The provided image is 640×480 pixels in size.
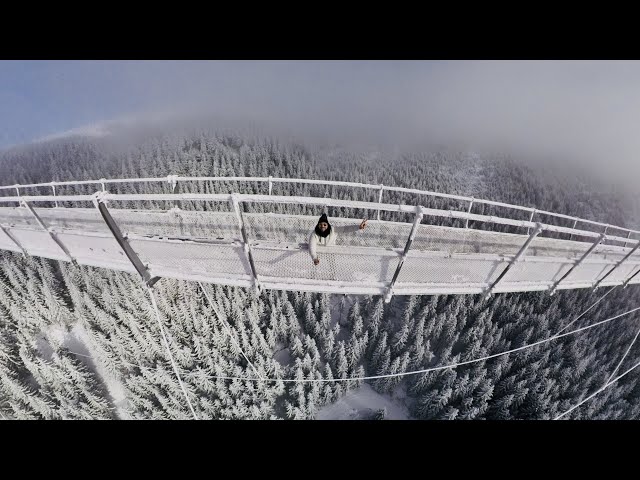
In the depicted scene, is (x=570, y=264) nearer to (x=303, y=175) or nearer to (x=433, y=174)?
(x=303, y=175)

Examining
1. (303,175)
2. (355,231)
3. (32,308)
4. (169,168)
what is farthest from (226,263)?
(169,168)

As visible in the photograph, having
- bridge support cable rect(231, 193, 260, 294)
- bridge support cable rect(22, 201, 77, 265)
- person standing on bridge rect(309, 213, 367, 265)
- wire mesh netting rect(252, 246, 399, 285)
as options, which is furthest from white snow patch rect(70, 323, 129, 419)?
person standing on bridge rect(309, 213, 367, 265)

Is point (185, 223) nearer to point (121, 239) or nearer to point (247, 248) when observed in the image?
point (121, 239)

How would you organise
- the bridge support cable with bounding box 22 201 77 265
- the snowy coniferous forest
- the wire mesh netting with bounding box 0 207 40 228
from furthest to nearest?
the snowy coniferous forest
the wire mesh netting with bounding box 0 207 40 228
the bridge support cable with bounding box 22 201 77 265

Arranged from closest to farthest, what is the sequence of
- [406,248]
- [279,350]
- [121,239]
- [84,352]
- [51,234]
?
[406,248] → [121,239] → [51,234] → [84,352] → [279,350]

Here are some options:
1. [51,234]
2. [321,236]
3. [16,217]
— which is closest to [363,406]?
[321,236]

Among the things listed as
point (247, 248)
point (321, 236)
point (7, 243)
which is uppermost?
point (321, 236)

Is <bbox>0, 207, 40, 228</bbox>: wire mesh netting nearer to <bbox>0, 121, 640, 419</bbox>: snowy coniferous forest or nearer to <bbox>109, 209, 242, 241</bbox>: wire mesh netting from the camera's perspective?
<bbox>109, 209, 242, 241</bbox>: wire mesh netting
